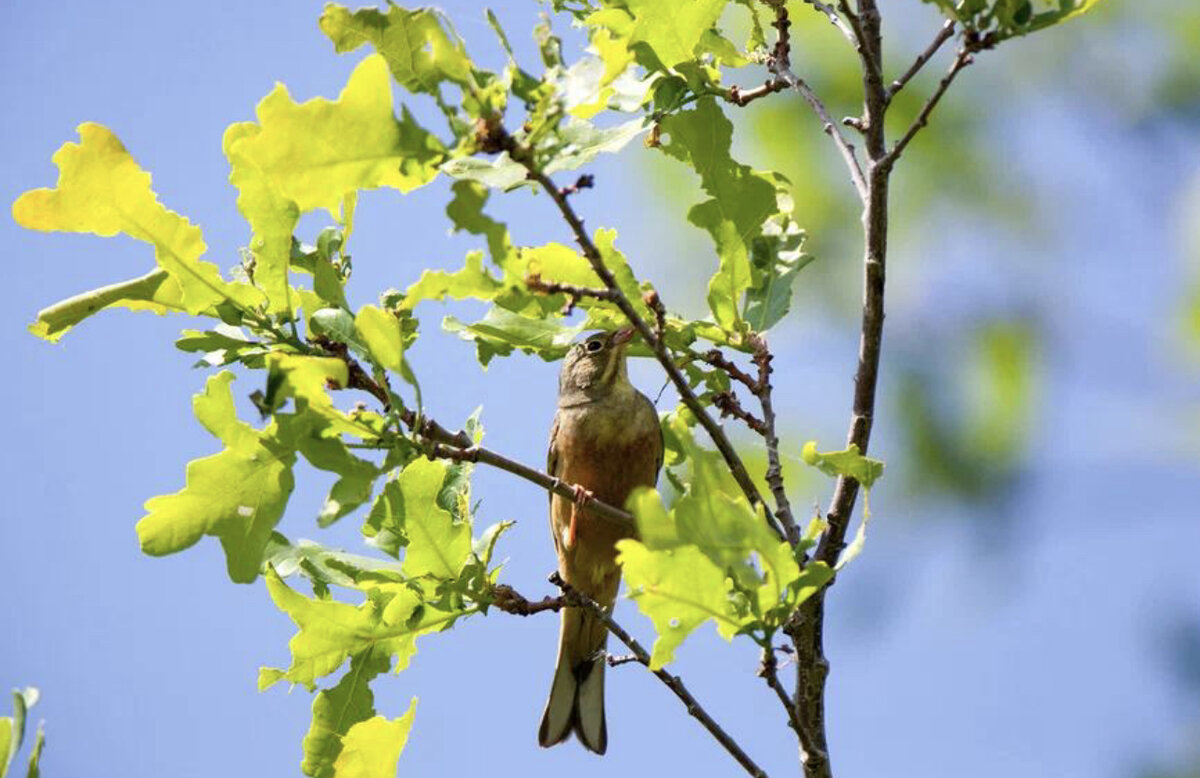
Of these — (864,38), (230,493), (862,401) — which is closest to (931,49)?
(864,38)

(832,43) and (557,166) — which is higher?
(832,43)

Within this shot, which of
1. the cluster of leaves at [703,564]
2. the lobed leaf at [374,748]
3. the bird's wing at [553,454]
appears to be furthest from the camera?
the bird's wing at [553,454]

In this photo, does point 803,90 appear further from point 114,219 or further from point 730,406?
point 114,219

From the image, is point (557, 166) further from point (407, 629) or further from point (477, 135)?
point (407, 629)

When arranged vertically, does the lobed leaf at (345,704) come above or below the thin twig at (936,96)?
below

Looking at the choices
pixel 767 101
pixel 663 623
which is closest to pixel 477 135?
pixel 663 623

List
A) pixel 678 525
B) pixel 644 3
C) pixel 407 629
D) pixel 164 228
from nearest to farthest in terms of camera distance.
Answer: pixel 678 525
pixel 164 228
pixel 644 3
pixel 407 629

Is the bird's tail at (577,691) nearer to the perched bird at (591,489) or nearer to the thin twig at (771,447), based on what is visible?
the perched bird at (591,489)

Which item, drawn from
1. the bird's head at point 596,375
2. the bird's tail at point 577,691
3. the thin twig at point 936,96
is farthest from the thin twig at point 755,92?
the bird's tail at point 577,691

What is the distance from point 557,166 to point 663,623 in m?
1.05

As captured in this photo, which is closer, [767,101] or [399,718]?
[399,718]

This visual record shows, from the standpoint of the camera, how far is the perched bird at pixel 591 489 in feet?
21.3

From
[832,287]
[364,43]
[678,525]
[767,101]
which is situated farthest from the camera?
[767,101]

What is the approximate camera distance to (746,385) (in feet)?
14.0
